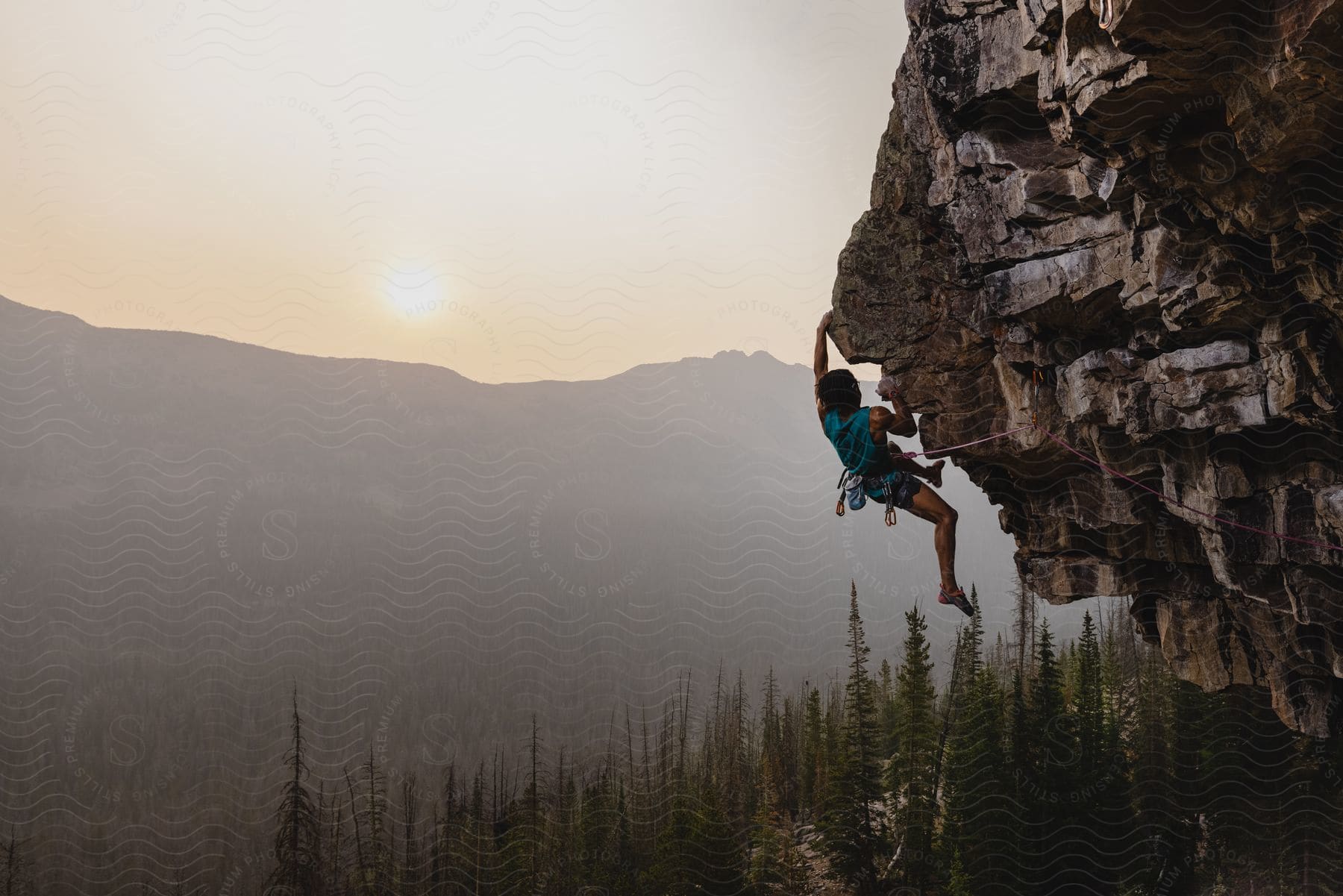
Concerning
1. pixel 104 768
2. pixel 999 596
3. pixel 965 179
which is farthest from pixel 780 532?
pixel 965 179

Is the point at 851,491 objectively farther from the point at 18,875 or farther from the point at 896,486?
the point at 18,875

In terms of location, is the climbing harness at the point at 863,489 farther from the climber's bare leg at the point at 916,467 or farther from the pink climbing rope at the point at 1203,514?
the pink climbing rope at the point at 1203,514

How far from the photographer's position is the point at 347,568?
408 feet

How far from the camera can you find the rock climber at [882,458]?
11.9m

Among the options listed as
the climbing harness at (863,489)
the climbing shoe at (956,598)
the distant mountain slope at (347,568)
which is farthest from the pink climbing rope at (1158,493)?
the distant mountain slope at (347,568)

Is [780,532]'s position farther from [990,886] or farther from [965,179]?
[965,179]

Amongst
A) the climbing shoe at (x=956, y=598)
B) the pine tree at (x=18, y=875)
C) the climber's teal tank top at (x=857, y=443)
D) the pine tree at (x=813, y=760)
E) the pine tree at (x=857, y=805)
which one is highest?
the climber's teal tank top at (x=857, y=443)

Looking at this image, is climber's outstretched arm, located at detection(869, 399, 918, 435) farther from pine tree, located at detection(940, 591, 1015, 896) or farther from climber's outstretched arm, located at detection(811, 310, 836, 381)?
pine tree, located at detection(940, 591, 1015, 896)

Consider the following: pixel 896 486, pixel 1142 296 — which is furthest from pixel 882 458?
pixel 1142 296

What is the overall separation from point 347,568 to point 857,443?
127696 millimetres

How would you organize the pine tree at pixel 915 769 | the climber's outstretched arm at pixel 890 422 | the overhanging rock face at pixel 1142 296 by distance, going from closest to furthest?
the overhanging rock face at pixel 1142 296, the climber's outstretched arm at pixel 890 422, the pine tree at pixel 915 769

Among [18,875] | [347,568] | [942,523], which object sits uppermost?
[942,523]

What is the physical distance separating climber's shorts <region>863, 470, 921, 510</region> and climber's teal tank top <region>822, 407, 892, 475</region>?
137 mm

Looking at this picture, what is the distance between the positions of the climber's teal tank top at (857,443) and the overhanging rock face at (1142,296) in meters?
2.89
